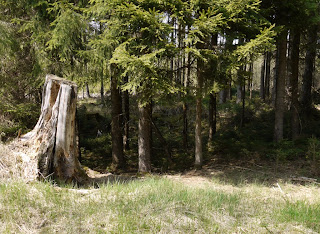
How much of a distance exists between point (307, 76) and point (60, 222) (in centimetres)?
1445

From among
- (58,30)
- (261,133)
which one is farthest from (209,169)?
(58,30)

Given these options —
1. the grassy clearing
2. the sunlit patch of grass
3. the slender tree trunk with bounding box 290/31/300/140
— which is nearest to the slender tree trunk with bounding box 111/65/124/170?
the grassy clearing

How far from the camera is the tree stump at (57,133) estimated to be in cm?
548

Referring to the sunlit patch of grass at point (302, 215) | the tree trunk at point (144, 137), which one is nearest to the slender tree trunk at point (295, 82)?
the tree trunk at point (144, 137)

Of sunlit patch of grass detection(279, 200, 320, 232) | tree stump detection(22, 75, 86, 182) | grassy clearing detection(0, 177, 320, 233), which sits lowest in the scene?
sunlit patch of grass detection(279, 200, 320, 232)

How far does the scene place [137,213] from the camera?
11.6 ft

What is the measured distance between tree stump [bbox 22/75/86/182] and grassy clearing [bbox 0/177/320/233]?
3.96 ft

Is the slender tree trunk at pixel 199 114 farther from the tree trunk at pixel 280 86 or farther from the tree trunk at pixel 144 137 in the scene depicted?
the tree trunk at pixel 280 86

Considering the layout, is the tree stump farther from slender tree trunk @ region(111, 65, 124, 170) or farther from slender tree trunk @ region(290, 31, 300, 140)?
slender tree trunk @ region(290, 31, 300, 140)

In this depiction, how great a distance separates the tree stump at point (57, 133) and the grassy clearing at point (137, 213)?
1206 millimetres

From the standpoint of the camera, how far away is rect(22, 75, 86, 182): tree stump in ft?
18.0

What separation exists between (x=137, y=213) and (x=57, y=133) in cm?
307

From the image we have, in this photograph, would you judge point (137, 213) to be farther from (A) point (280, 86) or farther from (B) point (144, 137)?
(A) point (280, 86)

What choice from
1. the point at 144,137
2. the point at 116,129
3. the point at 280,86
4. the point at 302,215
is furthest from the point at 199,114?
the point at 302,215
